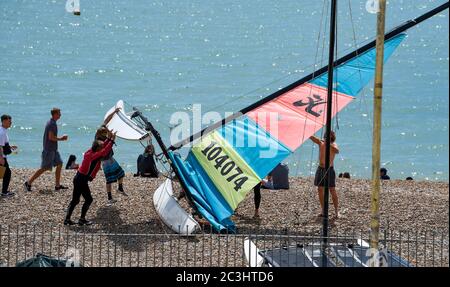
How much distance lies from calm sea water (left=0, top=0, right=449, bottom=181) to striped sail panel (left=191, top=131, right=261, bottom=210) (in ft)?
46.0

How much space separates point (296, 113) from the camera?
19719mm

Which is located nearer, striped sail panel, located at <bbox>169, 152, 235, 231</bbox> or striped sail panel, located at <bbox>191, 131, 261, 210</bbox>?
striped sail panel, located at <bbox>169, 152, 235, 231</bbox>

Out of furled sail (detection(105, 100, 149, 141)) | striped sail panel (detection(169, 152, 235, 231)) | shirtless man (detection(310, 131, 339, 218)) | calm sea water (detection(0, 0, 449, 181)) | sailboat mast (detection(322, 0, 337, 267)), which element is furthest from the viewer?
calm sea water (detection(0, 0, 449, 181))

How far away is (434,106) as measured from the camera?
188 feet

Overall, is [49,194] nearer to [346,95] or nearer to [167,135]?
[346,95]

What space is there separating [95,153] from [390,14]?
2941 inches

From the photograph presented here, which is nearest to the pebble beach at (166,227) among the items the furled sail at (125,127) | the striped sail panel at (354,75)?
the furled sail at (125,127)

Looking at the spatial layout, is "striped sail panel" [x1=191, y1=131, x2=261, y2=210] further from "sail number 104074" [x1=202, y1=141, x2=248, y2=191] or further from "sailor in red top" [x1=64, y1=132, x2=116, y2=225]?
"sailor in red top" [x1=64, y1=132, x2=116, y2=225]

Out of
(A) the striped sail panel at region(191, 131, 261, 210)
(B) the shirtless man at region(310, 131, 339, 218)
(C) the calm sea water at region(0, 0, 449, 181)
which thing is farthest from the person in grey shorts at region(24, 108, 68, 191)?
(C) the calm sea water at region(0, 0, 449, 181)

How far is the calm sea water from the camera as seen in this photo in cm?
4828

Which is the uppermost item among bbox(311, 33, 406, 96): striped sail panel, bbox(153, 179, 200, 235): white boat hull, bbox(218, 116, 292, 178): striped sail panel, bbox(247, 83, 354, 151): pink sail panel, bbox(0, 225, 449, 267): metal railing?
bbox(311, 33, 406, 96): striped sail panel

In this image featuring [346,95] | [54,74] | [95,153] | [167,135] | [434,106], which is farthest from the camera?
[54,74]

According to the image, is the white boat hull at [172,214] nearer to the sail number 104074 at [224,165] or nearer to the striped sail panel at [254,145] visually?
the sail number 104074 at [224,165]
